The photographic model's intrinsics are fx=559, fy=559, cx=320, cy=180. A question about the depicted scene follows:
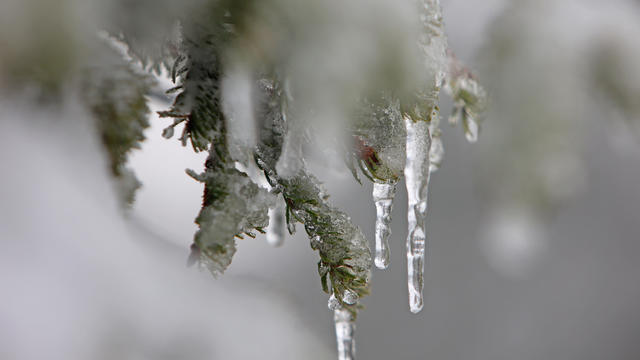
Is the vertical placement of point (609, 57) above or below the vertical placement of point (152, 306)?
below

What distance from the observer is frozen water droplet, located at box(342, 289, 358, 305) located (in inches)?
16.2

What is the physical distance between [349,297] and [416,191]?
0.13 m

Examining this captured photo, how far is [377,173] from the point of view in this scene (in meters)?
0.38

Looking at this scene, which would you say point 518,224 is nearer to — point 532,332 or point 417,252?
point 417,252

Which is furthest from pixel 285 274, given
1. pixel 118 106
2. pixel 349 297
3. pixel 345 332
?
pixel 118 106

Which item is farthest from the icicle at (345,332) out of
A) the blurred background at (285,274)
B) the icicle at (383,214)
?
the blurred background at (285,274)

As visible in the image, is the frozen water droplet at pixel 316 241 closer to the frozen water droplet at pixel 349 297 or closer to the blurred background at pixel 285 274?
the frozen water droplet at pixel 349 297

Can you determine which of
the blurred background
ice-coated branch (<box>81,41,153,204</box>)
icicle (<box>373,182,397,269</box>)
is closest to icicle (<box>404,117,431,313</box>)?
icicle (<box>373,182,397,269</box>)

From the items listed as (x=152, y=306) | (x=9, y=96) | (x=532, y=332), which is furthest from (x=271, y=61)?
(x=532, y=332)

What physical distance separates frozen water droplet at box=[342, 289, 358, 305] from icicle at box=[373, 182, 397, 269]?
9 cm

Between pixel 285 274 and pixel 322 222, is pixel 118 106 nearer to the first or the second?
pixel 322 222

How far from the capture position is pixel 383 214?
20.0 inches

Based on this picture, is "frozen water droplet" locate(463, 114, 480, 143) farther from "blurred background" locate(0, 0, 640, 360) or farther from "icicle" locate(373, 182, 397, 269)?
"blurred background" locate(0, 0, 640, 360)

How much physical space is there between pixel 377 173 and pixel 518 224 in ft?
0.73
